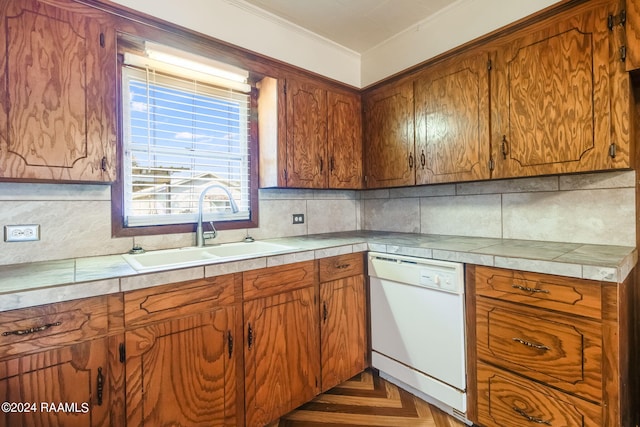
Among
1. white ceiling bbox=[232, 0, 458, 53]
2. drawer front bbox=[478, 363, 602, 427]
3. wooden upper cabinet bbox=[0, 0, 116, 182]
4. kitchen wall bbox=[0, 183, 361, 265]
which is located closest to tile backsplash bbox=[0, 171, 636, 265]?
kitchen wall bbox=[0, 183, 361, 265]

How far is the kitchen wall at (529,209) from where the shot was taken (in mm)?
1611

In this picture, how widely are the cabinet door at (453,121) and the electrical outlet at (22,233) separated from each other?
88.0 inches

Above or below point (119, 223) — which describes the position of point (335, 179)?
above

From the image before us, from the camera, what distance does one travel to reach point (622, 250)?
1.47 m

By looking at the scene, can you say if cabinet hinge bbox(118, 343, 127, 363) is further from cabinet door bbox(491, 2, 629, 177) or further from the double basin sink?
cabinet door bbox(491, 2, 629, 177)

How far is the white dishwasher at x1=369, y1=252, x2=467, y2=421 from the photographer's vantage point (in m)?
1.61

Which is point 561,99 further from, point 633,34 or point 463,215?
point 463,215

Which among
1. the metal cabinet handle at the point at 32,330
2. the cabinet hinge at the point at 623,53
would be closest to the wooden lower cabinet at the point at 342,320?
the metal cabinet handle at the point at 32,330

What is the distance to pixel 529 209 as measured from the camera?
191cm

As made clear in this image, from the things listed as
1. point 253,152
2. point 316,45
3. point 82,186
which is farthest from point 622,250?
point 82,186

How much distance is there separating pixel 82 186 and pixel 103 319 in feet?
2.70

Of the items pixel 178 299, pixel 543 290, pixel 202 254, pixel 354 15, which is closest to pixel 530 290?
pixel 543 290

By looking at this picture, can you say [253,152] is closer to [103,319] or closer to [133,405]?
[103,319]

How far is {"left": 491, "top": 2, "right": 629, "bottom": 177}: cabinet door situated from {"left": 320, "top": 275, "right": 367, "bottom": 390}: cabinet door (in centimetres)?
115
